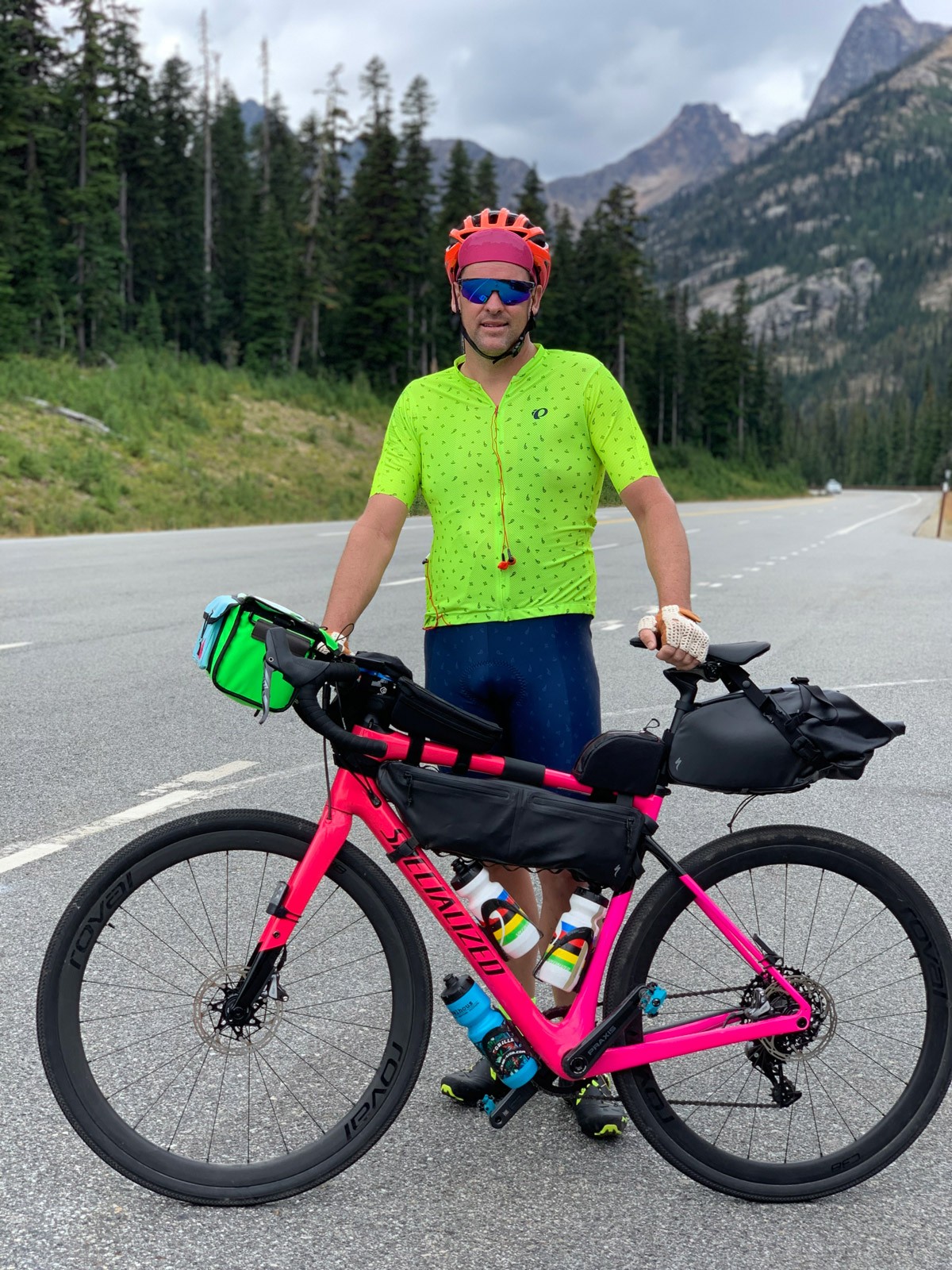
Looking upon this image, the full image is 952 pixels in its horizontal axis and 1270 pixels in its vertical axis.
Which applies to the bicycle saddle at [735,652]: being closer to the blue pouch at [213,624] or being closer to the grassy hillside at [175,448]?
the blue pouch at [213,624]

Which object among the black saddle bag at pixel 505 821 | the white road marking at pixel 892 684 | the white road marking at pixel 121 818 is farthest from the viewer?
the white road marking at pixel 892 684

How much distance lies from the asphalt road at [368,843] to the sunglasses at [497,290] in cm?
195

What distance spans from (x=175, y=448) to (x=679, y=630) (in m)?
33.8

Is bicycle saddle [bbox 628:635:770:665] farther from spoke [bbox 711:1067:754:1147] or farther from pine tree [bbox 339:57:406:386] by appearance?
pine tree [bbox 339:57:406:386]

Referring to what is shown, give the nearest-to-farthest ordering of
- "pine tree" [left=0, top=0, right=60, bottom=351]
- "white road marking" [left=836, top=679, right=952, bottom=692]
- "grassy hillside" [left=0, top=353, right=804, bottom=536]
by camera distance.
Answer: "white road marking" [left=836, top=679, right=952, bottom=692] < "grassy hillside" [left=0, top=353, right=804, bottom=536] < "pine tree" [left=0, top=0, right=60, bottom=351]

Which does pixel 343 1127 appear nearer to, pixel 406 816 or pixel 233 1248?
pixel 233 1248

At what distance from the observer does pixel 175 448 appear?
35.2 meters

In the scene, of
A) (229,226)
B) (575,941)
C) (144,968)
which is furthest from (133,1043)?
(229,226)

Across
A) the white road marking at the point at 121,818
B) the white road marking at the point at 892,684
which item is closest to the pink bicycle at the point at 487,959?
the white road marking at the point at 121,818

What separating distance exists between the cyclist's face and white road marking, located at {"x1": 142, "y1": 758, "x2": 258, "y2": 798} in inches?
140

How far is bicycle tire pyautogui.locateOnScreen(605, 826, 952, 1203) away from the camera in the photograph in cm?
283

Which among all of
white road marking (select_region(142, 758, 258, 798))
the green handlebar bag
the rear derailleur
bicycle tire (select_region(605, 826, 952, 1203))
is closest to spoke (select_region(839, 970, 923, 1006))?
bicycle tire (select_region(605, 826, 952, 1203))

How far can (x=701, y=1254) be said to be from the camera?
8.69 feet

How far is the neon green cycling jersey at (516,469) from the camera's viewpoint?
318 centimetres
